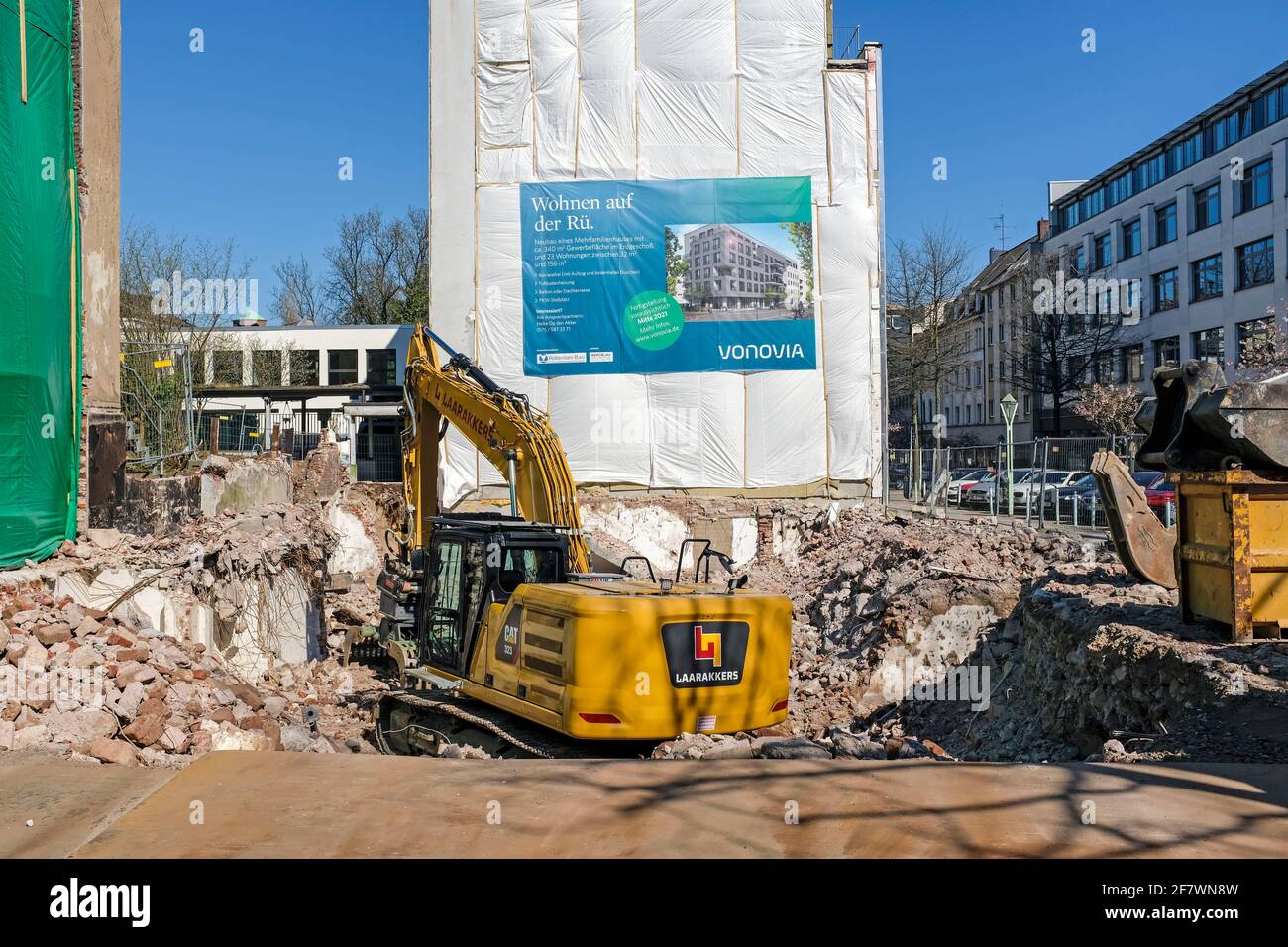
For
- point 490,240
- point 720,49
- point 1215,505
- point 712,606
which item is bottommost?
point 712,606

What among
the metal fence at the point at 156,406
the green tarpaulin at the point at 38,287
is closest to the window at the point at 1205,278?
the metal fence at the point at 156,406

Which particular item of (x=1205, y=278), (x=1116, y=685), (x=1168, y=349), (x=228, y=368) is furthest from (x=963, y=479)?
(x=228, y=368)

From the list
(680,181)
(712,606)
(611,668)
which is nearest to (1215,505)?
(712,606)

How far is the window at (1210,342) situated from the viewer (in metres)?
41.6

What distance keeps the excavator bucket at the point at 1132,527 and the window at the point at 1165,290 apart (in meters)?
39.5

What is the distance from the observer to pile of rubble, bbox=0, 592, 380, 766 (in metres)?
7.89

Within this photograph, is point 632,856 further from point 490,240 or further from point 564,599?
point 490,240

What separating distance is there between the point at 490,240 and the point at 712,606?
18599 millimetres

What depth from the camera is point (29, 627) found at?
930 cm

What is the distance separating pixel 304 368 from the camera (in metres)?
41.8

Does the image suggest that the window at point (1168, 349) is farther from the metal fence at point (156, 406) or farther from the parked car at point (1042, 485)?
the metal fence at point (156, 406)

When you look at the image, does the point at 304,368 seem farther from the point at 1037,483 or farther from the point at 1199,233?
the point at 1199,233

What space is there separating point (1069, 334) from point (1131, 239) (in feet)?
24.2
